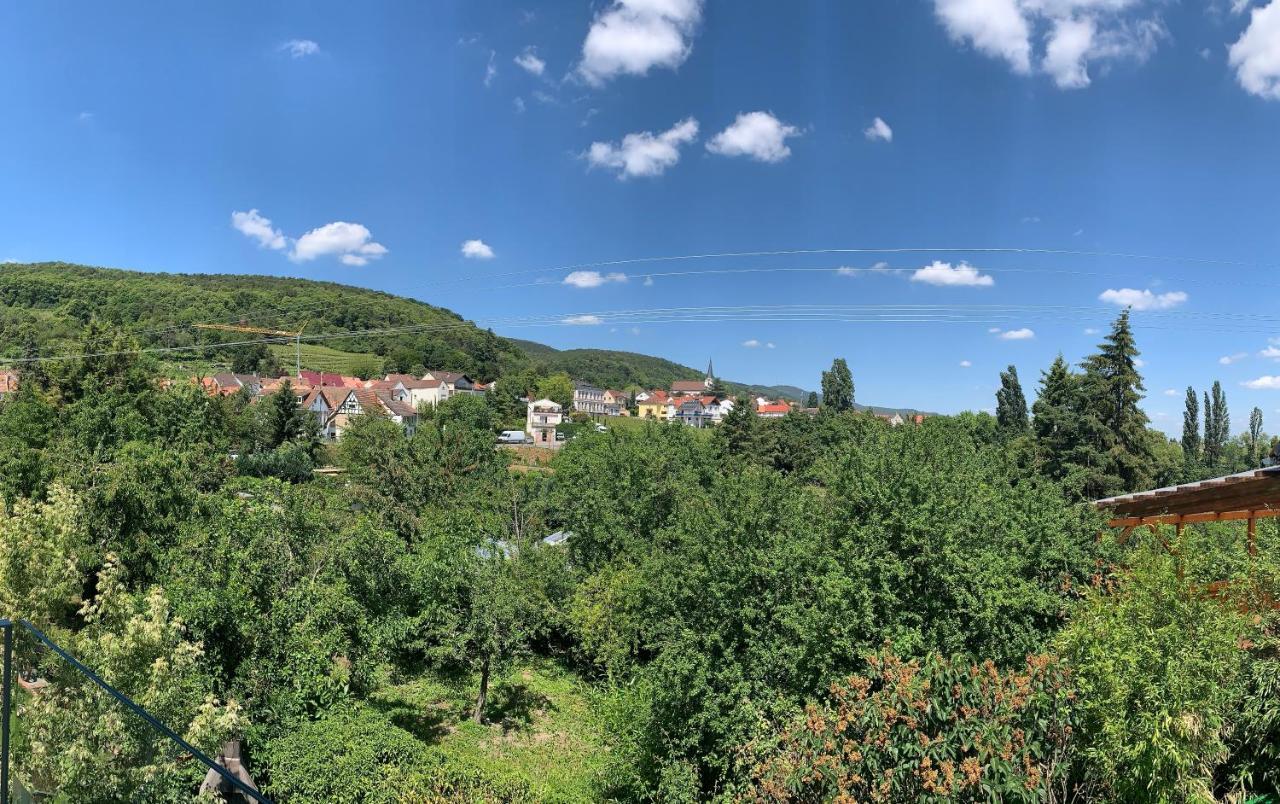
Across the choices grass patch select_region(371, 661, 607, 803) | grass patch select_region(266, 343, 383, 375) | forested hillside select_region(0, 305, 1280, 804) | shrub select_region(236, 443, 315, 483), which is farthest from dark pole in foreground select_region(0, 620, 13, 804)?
grass patch select_region(266, 343, 383, 375)

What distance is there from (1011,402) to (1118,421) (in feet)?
86.0

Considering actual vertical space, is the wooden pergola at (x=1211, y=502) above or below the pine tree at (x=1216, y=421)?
below

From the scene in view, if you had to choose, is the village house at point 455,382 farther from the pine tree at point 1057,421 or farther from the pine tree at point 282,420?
the pine tree at point 1057,421

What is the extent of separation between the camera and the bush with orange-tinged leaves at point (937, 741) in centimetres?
634

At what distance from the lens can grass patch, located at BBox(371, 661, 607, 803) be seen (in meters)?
14.2

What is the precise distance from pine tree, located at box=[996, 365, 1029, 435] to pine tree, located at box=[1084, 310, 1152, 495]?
24.5m

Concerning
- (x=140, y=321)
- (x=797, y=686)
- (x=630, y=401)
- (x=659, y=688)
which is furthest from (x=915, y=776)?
(x=630, y=401)

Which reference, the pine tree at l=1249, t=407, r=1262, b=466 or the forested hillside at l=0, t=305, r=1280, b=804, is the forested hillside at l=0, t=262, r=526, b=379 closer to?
the forested hillside at l=0, t=305, r=1280, b=804

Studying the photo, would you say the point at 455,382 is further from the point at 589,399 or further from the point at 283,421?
the point at 283,421

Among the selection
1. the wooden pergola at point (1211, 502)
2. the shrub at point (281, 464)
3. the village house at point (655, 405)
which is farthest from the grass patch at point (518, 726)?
the village house at point (655, 405)

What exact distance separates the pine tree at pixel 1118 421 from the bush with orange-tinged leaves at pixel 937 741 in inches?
1263

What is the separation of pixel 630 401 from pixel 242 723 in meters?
131

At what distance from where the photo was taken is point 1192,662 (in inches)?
245

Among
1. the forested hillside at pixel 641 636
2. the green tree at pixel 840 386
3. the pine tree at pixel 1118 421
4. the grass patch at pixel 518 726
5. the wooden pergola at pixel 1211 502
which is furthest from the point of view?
the green tree at pixel 840 386
